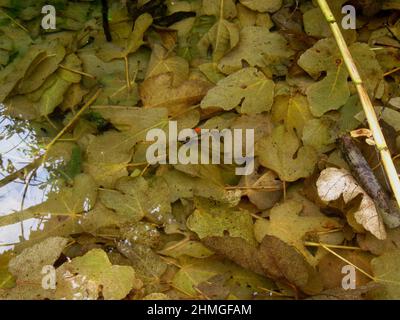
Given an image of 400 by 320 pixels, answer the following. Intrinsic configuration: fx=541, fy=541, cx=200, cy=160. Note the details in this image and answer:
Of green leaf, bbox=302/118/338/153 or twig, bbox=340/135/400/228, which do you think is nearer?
twig, bbox=340/135/400/228

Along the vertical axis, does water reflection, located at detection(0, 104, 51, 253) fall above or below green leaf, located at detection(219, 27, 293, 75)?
below

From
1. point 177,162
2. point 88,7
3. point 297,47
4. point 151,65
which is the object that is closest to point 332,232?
point 177,162

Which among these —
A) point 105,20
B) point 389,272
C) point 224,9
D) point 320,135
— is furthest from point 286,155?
point 105,20

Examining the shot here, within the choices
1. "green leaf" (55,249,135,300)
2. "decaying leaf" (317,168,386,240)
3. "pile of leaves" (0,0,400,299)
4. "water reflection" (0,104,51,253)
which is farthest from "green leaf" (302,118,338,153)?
"water reflection" (0,104,51,253)

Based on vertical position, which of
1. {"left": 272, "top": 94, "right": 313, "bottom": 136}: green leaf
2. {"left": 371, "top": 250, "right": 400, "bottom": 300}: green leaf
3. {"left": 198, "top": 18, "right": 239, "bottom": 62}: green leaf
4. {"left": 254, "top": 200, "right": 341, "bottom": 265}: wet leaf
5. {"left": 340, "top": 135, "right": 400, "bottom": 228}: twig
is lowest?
{"left": 371, "top": 250, "right": 400, "bottom": 300}: green leaf

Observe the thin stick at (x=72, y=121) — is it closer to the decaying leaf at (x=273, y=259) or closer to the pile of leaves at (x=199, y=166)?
the pile of leaves at (x=199, y=166)

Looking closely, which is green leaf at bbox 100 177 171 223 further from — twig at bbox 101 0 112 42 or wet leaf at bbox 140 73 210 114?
twig at bbox 101 0 112 42

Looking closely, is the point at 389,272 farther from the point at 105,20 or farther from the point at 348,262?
the point at 105,20
